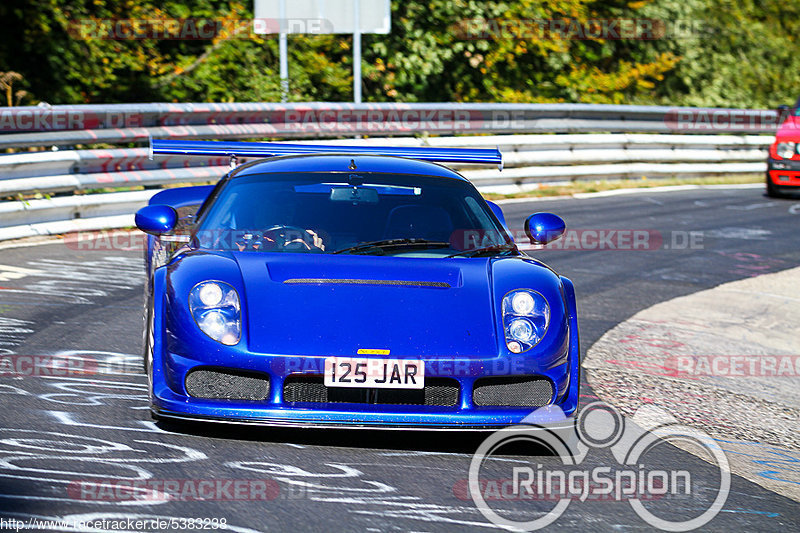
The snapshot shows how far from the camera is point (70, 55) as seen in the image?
16.6m

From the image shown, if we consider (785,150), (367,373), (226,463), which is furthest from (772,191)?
(226,463)

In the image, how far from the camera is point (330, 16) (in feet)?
56.3

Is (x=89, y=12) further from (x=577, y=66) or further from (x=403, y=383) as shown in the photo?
(x=403, y=383)

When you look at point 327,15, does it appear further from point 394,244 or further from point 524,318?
point 524,318

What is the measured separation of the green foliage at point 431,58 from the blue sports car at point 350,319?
992 centimetres

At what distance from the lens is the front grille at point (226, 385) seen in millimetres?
4508

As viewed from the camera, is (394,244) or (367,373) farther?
(394,244)

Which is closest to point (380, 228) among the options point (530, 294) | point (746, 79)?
point (530, 294)

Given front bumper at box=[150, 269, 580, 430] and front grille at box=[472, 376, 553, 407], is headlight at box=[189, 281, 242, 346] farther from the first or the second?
front grille at box=[472, 376, 553, 407]

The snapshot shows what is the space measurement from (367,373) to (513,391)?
0.62 m

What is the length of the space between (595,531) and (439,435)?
3.79 feet

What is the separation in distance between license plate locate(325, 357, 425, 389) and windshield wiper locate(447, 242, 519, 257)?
106 cm

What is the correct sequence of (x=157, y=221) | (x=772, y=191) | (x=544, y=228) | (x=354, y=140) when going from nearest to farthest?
1. (x=157, y=221)
2. (x=544, y=228)
3. (x=354, y=140)
4. (x=772, y=191)

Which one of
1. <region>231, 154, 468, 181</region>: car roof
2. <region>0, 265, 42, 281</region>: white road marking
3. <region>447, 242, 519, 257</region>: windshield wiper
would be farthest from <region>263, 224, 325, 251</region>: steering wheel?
<region>0, 265, 42, 281</region>: white road marking
